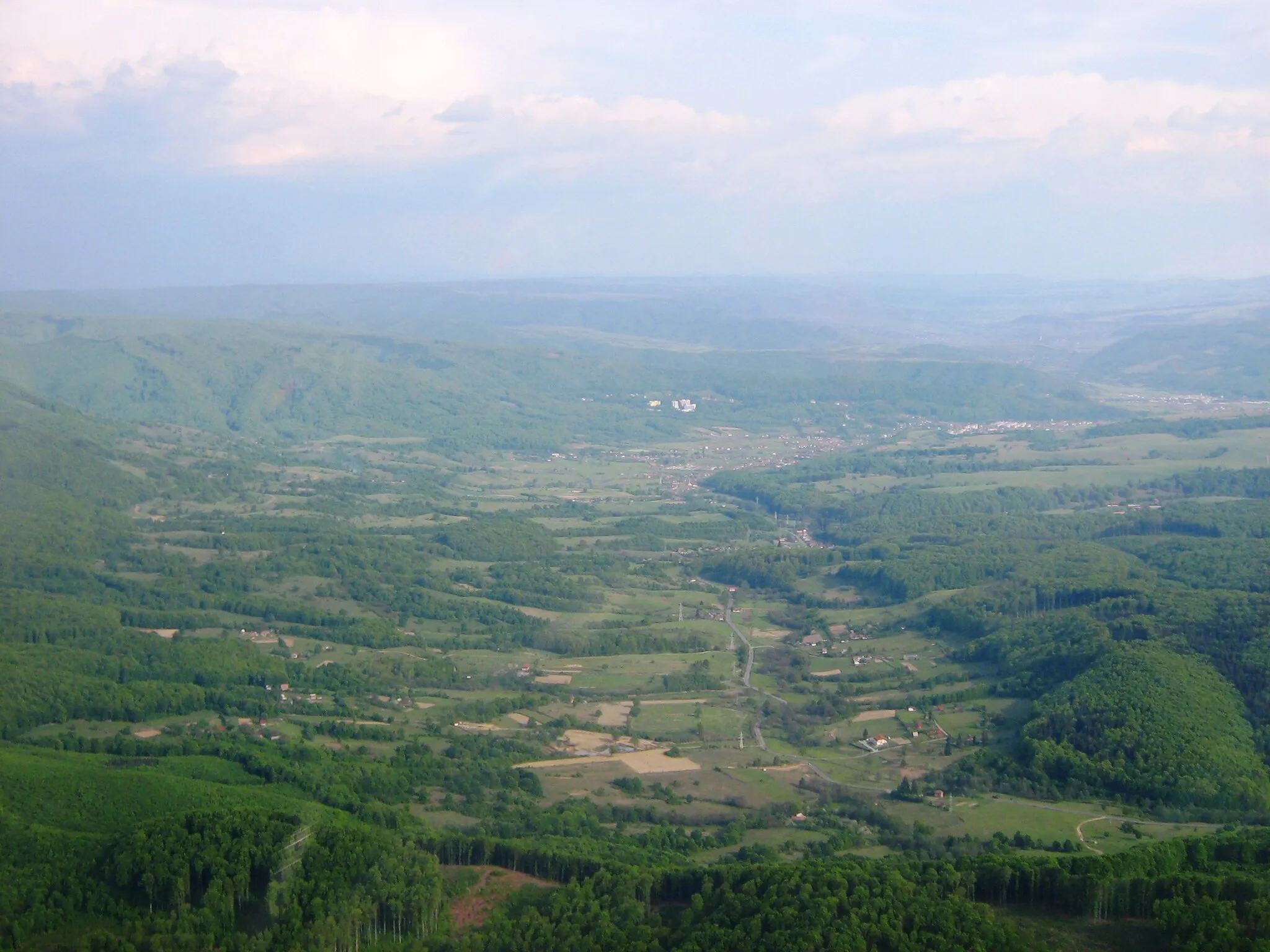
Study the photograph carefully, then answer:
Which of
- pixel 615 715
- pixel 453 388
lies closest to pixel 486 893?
pixel 615 715

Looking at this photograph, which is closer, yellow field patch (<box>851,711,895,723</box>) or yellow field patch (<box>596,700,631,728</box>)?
yellow field patch (<box>596,700,631,728</box>)

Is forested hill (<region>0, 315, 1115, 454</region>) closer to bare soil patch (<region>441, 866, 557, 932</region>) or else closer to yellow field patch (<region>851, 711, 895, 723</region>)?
yellow field patch (<region>851, 711, 895, 723</region>)

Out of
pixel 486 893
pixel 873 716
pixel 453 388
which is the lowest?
pixel 873 716

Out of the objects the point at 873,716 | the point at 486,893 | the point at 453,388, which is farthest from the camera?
the point at 453,388

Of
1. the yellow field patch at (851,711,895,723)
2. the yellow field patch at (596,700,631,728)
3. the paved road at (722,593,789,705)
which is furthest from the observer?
the paved road at (722,593,789,705)

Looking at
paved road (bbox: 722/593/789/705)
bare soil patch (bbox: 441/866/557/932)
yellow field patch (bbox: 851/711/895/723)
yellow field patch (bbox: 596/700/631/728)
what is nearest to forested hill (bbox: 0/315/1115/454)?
paved road (bbox: 722/593/789/705)

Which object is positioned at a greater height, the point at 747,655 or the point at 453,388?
the point at 453,388

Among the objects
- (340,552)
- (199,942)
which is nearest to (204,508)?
(340,552)

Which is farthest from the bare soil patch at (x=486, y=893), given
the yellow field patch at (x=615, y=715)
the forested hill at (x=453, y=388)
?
the forested hill at (x=453, y=388)

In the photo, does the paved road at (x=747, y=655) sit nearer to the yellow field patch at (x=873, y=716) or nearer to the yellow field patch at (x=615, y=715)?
the yellow field patch at (x=873, y=716)

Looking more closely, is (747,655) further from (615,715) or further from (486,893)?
(486,893)

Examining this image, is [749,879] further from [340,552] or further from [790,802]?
[340,552]
